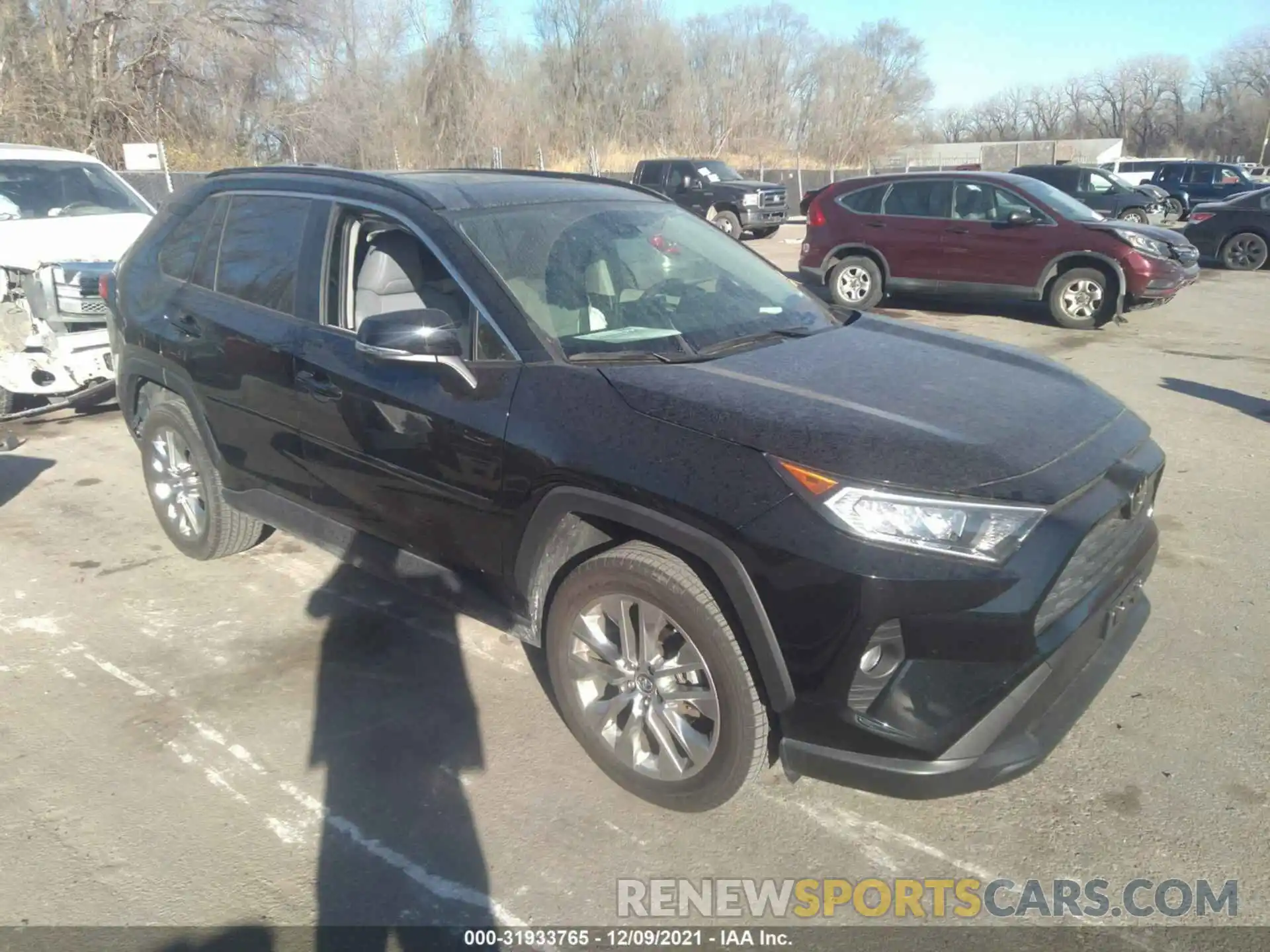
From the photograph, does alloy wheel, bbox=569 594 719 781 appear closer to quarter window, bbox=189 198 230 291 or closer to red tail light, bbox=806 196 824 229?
quarter window, bbox=189 198 230 291

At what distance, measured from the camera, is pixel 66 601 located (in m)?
4.54

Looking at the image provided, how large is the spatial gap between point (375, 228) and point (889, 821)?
287 centimetres

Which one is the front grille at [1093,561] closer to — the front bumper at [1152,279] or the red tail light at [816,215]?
the front bumper at [1152,279]

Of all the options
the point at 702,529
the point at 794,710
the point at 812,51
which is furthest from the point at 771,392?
the point at 812,51

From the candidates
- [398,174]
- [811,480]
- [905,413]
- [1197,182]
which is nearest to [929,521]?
[811,480]

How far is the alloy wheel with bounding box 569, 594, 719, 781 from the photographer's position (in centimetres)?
288

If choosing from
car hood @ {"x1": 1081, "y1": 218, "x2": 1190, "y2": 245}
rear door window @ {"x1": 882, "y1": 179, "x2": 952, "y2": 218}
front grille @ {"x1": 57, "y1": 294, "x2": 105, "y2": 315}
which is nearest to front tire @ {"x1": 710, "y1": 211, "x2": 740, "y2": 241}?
rear door window @ {"x1": 882, "y1": 179, "x2": 952, "y2": 218}

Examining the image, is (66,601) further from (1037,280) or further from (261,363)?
→ (1037,280)

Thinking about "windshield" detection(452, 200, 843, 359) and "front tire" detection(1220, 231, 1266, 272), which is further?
"front tire" detection(1220, 231, 1266, 272)

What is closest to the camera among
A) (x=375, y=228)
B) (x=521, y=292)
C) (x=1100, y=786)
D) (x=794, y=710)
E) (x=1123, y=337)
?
(x=794, y=710)

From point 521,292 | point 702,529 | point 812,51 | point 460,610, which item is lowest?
point 460,610

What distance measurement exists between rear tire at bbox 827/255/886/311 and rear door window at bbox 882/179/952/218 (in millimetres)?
684

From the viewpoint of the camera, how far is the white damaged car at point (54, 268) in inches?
271

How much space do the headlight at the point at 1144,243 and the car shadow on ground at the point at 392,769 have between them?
966cm
